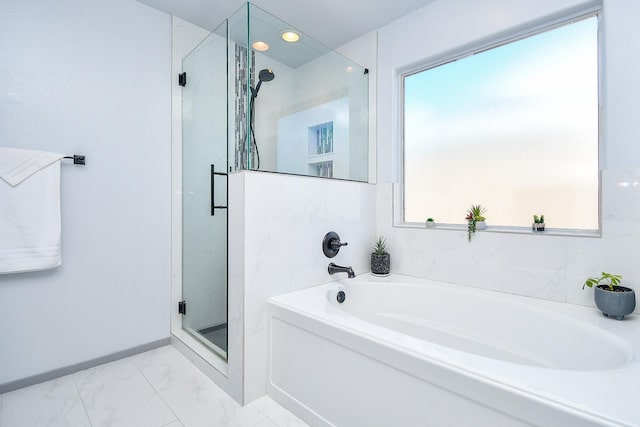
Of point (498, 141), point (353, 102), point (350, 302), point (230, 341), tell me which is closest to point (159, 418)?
point (230, 341)

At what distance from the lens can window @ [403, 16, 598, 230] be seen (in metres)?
1.71

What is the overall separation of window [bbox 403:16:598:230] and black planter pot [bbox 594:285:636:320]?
1.34 feet

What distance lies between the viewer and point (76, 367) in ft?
6.16

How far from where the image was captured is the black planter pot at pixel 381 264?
2.34 metres

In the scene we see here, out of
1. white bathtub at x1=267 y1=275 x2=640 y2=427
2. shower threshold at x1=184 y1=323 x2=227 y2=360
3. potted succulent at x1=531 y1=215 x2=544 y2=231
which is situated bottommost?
shower threshold at x1=184 y1=323 x2=227 y2=360

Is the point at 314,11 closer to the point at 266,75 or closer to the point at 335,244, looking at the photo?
the point at 266,75

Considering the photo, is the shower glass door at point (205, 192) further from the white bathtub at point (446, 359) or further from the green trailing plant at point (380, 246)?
the green trailing plant at point (380, 246)

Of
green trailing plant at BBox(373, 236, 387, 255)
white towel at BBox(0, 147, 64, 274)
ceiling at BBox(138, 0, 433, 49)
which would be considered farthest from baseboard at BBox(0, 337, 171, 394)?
ceiling at BBox(138, 0, 433, 49)

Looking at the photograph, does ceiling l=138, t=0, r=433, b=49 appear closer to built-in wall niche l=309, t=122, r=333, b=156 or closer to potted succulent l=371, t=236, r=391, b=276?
built-in wall niche l=309, t=122, r=333, b=156

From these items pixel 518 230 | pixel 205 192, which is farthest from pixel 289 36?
pixel 518 230

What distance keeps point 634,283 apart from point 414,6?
2249 millimetres

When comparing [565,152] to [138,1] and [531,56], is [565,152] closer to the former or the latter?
[531,56]

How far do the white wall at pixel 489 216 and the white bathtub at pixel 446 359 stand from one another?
146 millimetres

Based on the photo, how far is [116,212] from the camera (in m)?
2.05
